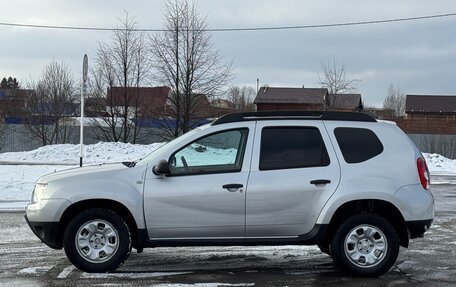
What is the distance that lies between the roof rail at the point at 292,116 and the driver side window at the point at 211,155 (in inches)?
6.5

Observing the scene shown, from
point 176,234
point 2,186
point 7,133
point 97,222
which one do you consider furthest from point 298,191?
point 7,133

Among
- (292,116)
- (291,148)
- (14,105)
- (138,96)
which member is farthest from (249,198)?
(14,105)

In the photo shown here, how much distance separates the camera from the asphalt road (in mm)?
5984

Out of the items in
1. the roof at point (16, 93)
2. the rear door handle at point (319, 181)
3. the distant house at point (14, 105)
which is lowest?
the rear door handle at point (319, 181)

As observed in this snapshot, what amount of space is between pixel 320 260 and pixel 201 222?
1.98m

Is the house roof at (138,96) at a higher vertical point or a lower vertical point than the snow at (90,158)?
higher

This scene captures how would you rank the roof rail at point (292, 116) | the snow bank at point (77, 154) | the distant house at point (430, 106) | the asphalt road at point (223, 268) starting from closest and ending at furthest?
the asphalt road at point (223, 268) → the roof rail at point (292, 116) → the snow bank at point (77, 154) → the distant house at point (430, 106)

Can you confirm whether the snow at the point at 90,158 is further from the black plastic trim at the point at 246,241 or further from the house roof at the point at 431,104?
the house roof at the point at 431,104

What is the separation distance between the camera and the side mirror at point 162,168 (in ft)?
19.7

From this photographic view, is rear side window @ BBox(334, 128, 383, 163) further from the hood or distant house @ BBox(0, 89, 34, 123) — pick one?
distant house @ BBox(0, 89, 34, 123)

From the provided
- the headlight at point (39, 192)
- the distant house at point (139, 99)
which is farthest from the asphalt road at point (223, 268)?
the distant house at point (139, 99)

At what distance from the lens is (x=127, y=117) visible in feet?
107

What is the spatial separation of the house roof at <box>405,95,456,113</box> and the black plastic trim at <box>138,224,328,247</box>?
75.5m

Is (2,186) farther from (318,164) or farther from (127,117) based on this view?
(127,117)
